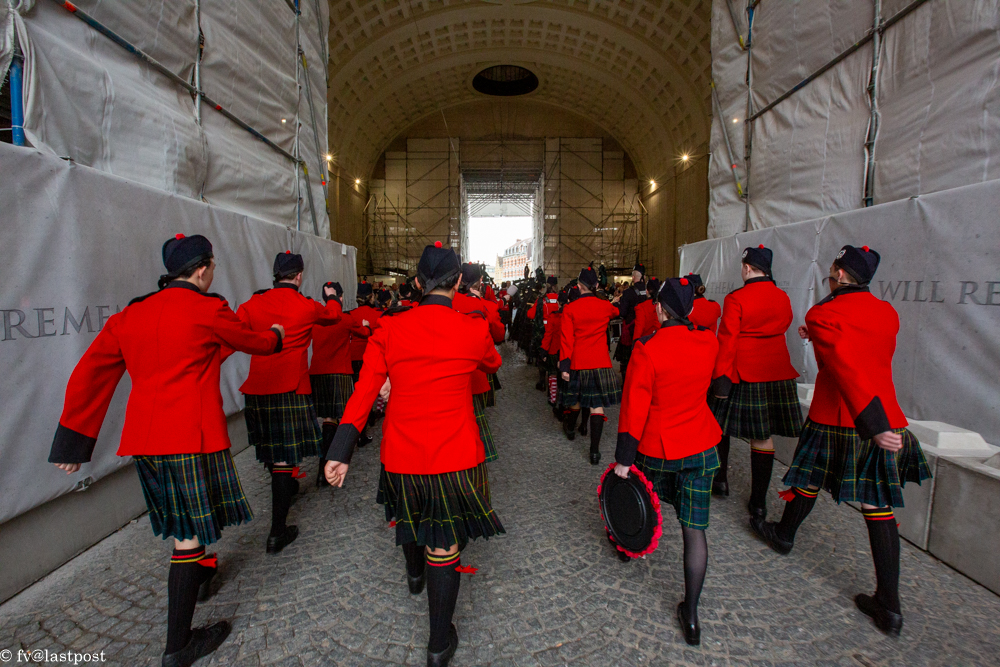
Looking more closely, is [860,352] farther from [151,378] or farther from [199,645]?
[199,645]

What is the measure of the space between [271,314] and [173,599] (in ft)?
5.24

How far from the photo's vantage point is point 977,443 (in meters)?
2.76

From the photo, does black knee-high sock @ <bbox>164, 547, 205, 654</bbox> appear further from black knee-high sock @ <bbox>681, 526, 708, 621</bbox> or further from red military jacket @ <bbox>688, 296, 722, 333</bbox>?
red military jacket @ <bbox>688, 296, 722, 333</bbox>

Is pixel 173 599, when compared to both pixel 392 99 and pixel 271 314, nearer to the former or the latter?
pixel 271 314

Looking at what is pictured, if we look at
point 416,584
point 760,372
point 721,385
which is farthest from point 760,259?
point 416,584

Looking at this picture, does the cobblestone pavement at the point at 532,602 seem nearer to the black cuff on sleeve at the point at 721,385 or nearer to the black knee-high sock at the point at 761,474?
the black knee-high sock at the point at 761,474

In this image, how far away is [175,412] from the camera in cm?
188

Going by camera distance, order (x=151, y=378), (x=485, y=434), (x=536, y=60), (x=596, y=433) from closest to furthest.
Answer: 1. (x=151, y=378)
2. (x=485, y=434)
3. (x=596, y=433)
4. (x=536, y=60)

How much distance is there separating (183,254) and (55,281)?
1.42 meters

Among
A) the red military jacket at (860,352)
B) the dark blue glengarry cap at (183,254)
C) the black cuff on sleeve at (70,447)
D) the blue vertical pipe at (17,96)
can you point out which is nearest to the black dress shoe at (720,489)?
the red military jacket at (860,352)

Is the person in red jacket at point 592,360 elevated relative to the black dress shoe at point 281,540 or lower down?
elevated

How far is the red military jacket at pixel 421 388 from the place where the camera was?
1.74 meters

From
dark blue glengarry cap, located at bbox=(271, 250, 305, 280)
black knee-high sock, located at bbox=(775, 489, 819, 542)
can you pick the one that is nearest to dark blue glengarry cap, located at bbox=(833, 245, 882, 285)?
black knee-high sock, located at bbox=(775, 489, 819, 542)

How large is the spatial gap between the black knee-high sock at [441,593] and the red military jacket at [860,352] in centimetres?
198
